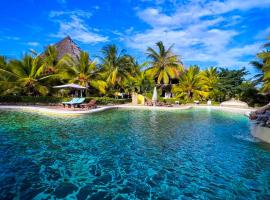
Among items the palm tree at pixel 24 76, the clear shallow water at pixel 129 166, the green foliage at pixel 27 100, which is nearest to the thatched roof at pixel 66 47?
the palm tree at pixel 24 76

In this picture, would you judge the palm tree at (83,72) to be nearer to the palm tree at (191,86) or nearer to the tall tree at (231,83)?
the palm tree at (191,86)

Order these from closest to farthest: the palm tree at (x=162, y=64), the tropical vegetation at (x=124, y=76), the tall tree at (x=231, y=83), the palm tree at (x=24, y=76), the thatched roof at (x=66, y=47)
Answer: the palm tree at (x=24, y=76)
the tropical vegetation at (x=124, y=76)
the thatched roof at (x=66, y=47)
the palm tree at (x=162, y=64)
the tall tree at (x=231, y=83)

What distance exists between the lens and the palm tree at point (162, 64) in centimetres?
3341

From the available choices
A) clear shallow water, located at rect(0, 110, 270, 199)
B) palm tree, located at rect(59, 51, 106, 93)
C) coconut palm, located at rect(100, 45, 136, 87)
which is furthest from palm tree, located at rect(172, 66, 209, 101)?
clear shallow water, located at rect(0, 110, 270, 199)

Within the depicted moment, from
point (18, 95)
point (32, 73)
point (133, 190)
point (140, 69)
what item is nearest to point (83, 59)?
point (32, 73)

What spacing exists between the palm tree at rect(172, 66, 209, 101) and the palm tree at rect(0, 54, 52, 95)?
18908mm

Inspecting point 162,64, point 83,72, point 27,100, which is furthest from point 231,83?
point 27,100

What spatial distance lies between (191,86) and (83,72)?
15.9 metres

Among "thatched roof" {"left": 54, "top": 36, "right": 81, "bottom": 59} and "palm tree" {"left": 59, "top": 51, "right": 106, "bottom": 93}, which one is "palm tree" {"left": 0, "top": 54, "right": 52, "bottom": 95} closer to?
"palm tree" {"left": 59, "top": 51, "right": 106, "bottom": 93}

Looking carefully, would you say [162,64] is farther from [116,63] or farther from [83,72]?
Answer: [83,72]

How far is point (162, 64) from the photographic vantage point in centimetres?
3394

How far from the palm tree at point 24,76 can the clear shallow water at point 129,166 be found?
42.9ft

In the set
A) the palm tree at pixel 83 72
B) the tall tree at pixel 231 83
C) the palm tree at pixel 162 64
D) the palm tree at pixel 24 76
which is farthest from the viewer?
the tall tree at pixel 231 83

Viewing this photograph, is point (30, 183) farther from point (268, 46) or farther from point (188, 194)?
point (268, 46)
